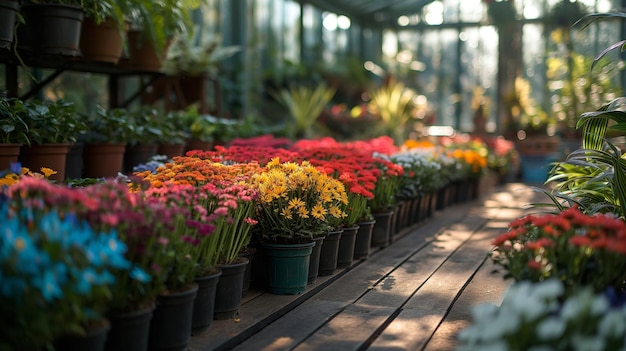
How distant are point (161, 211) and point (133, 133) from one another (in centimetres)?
243

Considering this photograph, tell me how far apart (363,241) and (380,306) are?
987 millimetres

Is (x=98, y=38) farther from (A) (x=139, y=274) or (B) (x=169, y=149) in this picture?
(A) (x=139, y=274)

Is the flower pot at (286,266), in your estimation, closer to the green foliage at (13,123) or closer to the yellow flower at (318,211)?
the yellow flower at (318,211)

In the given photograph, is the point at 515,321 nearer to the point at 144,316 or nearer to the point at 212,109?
the point at 144,316

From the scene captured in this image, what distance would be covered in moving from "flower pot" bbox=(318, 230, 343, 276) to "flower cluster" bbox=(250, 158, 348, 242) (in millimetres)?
277

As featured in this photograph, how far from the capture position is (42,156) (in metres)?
3.52

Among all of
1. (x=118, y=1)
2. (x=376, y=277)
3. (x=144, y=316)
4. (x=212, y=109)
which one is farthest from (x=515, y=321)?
(x=212, y=109)

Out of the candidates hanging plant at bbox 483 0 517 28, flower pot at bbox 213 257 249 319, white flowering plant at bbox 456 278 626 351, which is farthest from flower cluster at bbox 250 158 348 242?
hanging plant at bbox 483 0 517 28

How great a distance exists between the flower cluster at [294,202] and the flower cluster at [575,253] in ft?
3.39

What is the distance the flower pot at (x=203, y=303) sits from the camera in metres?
2.45

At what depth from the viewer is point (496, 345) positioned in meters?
1.51

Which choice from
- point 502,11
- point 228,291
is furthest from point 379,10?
point 228,291

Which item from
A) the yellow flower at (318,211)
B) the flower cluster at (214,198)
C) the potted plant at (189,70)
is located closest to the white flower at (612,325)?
the flower cluster at (214,198)

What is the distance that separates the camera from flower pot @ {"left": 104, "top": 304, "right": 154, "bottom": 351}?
2.01 meters
